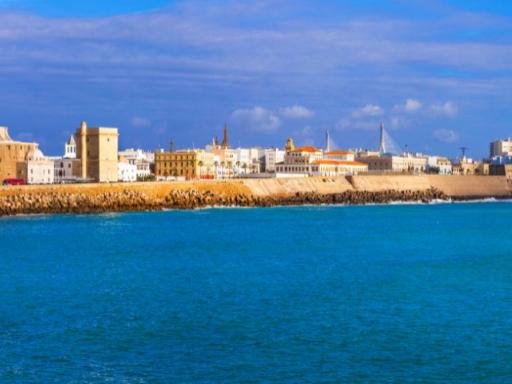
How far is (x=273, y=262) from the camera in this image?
31.4m

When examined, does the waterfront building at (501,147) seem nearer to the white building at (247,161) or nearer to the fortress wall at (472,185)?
the white building at (247,161)

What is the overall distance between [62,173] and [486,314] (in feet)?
199

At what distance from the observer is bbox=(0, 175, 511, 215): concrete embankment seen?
58312mm

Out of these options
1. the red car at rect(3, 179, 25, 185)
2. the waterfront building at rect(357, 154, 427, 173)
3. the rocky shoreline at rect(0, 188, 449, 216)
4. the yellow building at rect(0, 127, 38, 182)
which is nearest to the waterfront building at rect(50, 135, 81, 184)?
the yellow building at rect(0, 127, 38, 182)

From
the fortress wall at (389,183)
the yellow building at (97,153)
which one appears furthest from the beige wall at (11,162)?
the fortress wall at (389,183)

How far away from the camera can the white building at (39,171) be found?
73.2m

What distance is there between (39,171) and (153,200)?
569 inches

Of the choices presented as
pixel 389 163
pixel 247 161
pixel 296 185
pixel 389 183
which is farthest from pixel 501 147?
pixel 296 185

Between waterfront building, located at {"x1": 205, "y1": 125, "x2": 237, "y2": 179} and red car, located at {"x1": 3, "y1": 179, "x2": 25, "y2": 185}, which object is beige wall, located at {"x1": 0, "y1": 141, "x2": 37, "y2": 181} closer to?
red car, located at {"x1": 3, "y1": 179, "x2": 25, "y2": 185}

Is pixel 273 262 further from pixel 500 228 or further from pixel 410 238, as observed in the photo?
pixel 500 228

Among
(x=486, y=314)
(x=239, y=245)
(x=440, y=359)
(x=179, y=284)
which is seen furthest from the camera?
(x=239, y=245)

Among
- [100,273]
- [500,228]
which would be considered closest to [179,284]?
[100,273]

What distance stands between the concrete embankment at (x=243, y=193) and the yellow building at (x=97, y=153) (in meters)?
9.26

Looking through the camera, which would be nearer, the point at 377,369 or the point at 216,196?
the point at 377,369
